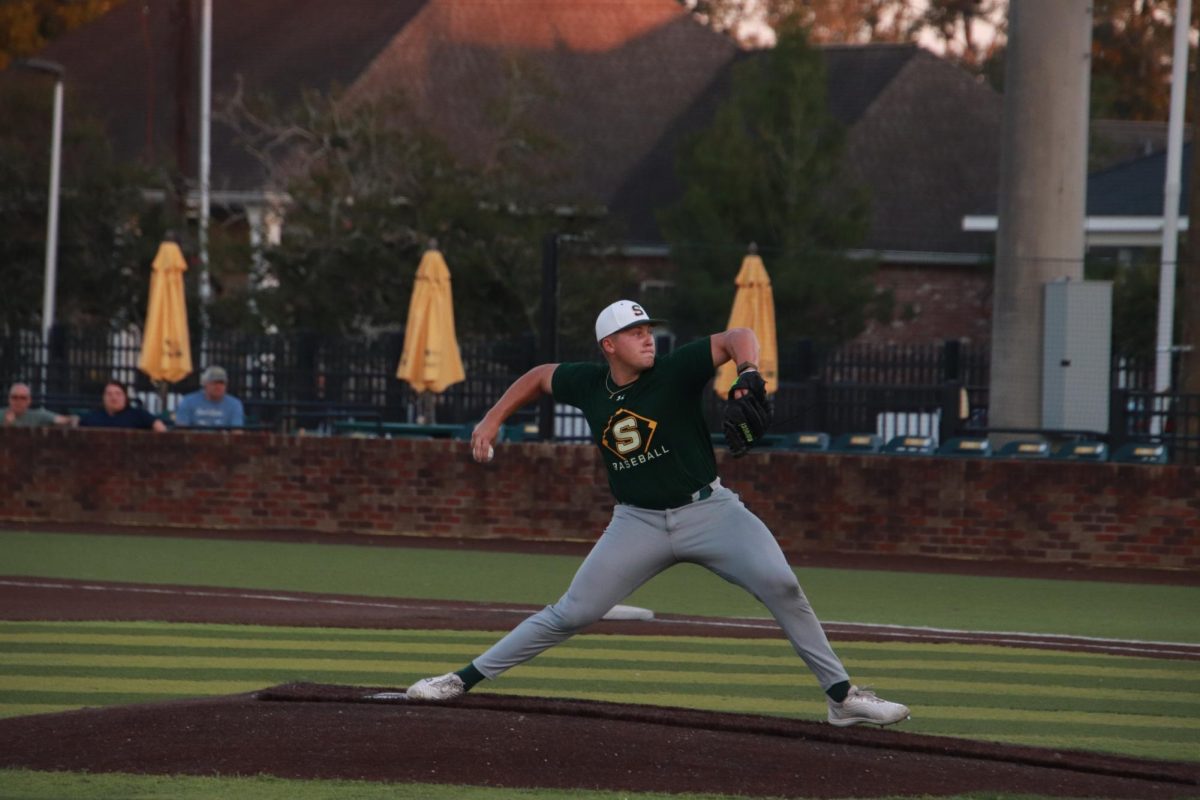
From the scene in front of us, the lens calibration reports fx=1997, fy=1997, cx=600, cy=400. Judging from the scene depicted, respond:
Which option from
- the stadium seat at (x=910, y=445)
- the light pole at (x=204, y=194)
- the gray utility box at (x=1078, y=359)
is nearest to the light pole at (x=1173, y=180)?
the gray utility box at (x=1078, y=359)

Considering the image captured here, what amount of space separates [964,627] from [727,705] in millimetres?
4262

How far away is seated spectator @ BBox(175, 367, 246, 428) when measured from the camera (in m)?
20.6

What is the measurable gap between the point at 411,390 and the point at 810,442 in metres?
5.61

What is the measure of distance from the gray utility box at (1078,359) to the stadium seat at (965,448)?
2.70 ft

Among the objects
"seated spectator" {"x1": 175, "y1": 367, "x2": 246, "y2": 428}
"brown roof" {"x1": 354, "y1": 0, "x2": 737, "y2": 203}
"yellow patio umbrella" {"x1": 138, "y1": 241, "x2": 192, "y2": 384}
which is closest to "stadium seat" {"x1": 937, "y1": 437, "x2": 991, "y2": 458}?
"seated spectator" {"x1": 175, "y1": 367, "x2": 246, "y2": 428}

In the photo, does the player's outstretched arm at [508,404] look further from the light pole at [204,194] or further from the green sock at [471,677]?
the light pole at [204,194]

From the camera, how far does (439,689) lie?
8.63 metres

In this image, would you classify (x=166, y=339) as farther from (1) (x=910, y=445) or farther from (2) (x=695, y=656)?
(2) (x=695, y=656)

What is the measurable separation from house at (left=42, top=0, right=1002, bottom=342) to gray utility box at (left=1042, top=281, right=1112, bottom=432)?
17.3m

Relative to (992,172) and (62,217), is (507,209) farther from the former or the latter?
(992,172)

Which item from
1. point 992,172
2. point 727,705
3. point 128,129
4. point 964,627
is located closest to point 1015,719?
point 727,705

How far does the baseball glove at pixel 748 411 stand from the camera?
7852 millimetres

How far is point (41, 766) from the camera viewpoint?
760cm

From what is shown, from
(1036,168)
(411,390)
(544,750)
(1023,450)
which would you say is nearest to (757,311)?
→ (1036,168)
